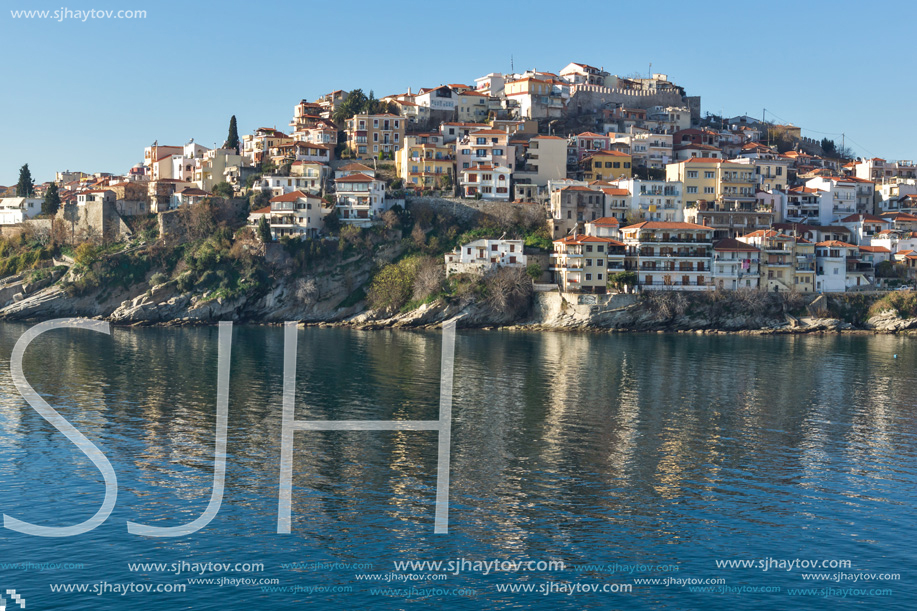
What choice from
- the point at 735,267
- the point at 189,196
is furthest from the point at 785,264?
the point at 189,196

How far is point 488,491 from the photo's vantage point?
32000 millimetres

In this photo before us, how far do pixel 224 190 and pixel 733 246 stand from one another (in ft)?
190

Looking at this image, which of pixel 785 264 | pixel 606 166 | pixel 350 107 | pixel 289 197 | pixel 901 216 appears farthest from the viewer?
pixel 350 107

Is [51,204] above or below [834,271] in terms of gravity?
above

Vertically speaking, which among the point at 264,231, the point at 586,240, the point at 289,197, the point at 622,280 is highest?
the point at 289,197

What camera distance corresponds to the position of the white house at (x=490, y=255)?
89000mm

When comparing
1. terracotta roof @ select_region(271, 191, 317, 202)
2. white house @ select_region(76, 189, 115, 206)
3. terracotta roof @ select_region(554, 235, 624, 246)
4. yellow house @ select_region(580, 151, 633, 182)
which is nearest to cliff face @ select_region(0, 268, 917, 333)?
terracotta roof @ select_region(554, 235, 624, 246)

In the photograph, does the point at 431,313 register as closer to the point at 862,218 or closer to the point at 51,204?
the point at 862,218

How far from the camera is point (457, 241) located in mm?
93062

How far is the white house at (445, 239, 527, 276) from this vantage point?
292 ft

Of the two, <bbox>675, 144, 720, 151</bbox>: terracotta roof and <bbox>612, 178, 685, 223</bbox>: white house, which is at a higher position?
<bbox>675, 144, 720, 151</bbox>: terracotta roof

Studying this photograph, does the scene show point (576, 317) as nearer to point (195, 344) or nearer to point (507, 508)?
point (195, 344)

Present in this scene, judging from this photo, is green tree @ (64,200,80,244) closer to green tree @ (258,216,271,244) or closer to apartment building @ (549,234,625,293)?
green tree @ (258,216,271,244)

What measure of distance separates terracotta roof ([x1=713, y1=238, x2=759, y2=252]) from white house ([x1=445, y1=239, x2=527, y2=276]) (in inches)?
790
